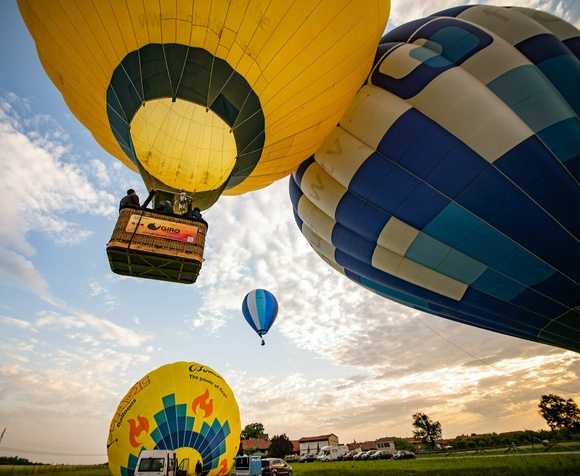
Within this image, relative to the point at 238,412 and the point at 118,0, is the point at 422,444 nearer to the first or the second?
the point at 238,412

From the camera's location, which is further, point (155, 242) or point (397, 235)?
point (397, 235)

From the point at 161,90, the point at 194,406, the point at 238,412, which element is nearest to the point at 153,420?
the point at 194,406

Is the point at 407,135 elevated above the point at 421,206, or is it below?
above

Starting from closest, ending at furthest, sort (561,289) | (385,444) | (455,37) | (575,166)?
1. (575,166)
2. (561,289)
3. (455,37)
4. (385,444)

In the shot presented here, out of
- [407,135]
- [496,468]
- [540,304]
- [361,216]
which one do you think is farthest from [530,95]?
[496,468]

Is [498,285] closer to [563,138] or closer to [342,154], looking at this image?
[563,138]

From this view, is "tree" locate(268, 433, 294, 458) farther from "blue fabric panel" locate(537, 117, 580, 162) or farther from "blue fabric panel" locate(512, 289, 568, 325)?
"blue fabric panel" locate(537, 117, 580, 162)
